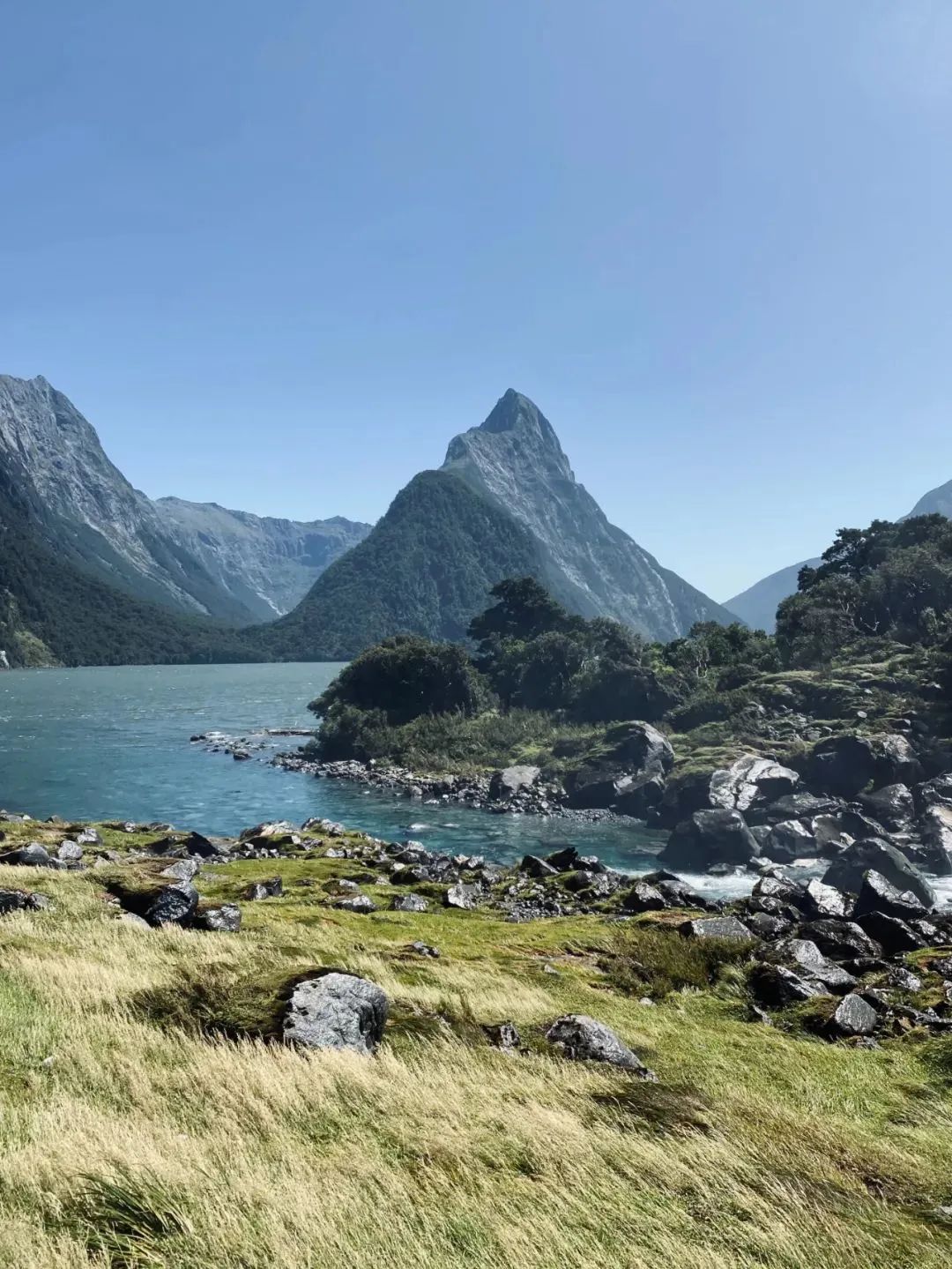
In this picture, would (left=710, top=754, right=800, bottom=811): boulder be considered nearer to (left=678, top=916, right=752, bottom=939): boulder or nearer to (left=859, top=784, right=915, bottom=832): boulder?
(left=859, top=784, right=915, bottom=832): boulder

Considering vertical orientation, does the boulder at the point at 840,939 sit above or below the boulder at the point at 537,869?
above

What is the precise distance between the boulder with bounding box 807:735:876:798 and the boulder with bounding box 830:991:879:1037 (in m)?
50.8

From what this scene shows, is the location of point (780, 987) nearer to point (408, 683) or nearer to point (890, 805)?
point (890, 805)

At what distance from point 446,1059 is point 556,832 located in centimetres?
5004

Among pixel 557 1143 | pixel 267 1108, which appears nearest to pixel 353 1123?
pixel 267 1108

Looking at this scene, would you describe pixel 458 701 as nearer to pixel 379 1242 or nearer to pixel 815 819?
pixel 815 819

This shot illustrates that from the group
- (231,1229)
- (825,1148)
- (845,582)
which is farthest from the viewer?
(845,582)

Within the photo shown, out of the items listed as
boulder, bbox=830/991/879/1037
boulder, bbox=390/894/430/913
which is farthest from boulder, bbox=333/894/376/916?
boulder, bbox=830/991/879/1037

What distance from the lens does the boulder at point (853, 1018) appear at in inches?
577

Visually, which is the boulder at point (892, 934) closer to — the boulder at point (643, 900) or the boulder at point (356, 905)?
the boulder at point (643, 900)

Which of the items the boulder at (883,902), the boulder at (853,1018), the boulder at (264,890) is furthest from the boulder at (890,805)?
the boulder at (264,890)

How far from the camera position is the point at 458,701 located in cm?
9919

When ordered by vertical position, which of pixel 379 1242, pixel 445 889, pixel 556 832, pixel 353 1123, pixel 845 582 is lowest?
pixel 556 832

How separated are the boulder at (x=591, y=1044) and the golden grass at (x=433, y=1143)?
42cm
